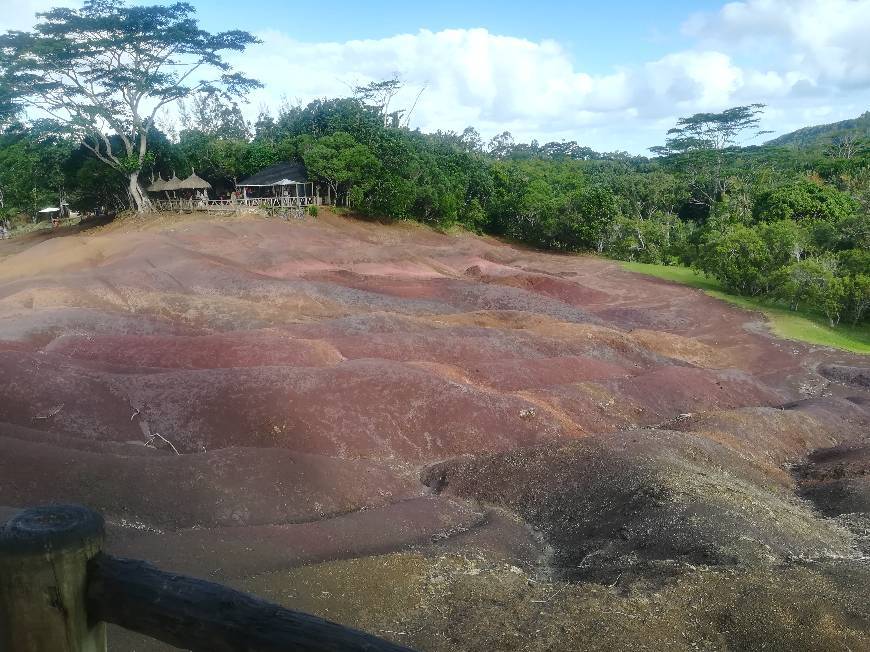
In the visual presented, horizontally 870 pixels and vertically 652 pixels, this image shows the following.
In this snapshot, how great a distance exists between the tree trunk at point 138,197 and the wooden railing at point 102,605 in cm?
5233

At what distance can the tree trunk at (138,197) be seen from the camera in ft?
165

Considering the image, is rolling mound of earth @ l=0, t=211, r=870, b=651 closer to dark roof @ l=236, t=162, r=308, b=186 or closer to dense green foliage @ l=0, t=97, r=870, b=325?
dense green foliage @ l=0, t=97, r=870, b=325

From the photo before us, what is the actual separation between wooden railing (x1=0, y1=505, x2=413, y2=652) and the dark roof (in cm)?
5324

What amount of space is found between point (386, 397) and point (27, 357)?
8791mm

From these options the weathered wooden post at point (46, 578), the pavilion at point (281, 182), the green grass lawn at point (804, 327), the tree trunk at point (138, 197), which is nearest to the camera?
the weathered wooden post at point (46, 578)

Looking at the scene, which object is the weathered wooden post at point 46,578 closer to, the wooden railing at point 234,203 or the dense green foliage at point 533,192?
the dense green foliage at point 533,192

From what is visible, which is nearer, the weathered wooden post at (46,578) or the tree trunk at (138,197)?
the weathered wooden post at (46,578)

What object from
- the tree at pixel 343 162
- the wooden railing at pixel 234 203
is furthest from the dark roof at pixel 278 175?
the tree at pixel 343 162


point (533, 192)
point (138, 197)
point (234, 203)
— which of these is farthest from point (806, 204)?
point (138, 197)

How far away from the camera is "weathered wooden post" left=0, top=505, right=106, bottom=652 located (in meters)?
2.34

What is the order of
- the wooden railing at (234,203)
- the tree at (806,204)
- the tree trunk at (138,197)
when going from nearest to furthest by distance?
1. the tree at (806,204)
2. the tree trunk at (138,197)
3. the wooden railing at (234,203)

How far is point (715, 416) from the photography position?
19.9 meters

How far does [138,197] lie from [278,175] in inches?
405

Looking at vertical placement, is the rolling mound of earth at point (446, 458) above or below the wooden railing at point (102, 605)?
below
